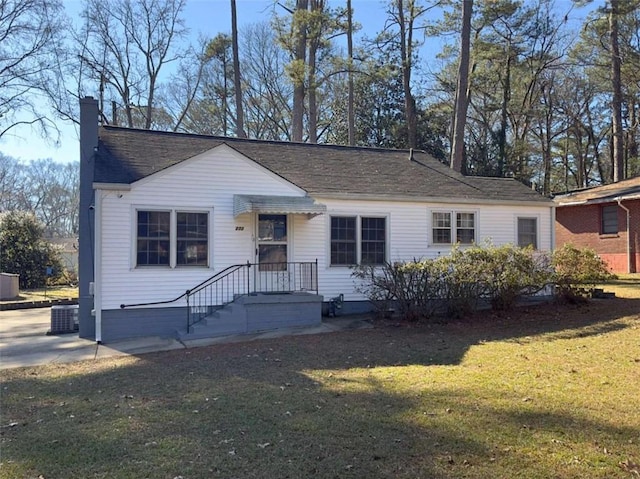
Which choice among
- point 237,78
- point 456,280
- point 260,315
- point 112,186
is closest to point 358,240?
point 456,280

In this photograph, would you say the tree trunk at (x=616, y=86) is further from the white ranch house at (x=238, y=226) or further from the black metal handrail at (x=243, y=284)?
the black metal handrail at (x=243, y=284)

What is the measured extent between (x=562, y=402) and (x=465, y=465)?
2.13 m

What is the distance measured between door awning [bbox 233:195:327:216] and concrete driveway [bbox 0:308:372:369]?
2609 mm

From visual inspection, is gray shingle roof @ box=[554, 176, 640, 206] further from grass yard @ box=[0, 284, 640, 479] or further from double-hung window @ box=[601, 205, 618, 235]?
grass yard @ box=[0, 284, 640, 479]

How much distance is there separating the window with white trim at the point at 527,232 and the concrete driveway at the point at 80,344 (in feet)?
18.8

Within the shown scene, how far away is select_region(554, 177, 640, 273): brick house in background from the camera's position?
20.7 metres

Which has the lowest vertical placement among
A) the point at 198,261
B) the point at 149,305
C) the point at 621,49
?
the point at 149,305

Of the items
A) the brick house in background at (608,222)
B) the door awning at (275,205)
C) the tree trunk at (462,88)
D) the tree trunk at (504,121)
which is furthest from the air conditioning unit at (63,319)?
the tree trunk at (504,121)

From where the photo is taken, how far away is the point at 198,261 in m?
11.6

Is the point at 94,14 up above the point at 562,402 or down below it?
above

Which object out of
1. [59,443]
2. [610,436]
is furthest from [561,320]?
[59,443]

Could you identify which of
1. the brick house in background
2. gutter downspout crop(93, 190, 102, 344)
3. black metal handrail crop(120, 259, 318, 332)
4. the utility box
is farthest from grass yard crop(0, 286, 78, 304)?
the brick house in background

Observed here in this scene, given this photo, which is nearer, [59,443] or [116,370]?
[59,443]

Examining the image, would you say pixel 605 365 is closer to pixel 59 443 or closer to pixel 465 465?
pixel 465 465
